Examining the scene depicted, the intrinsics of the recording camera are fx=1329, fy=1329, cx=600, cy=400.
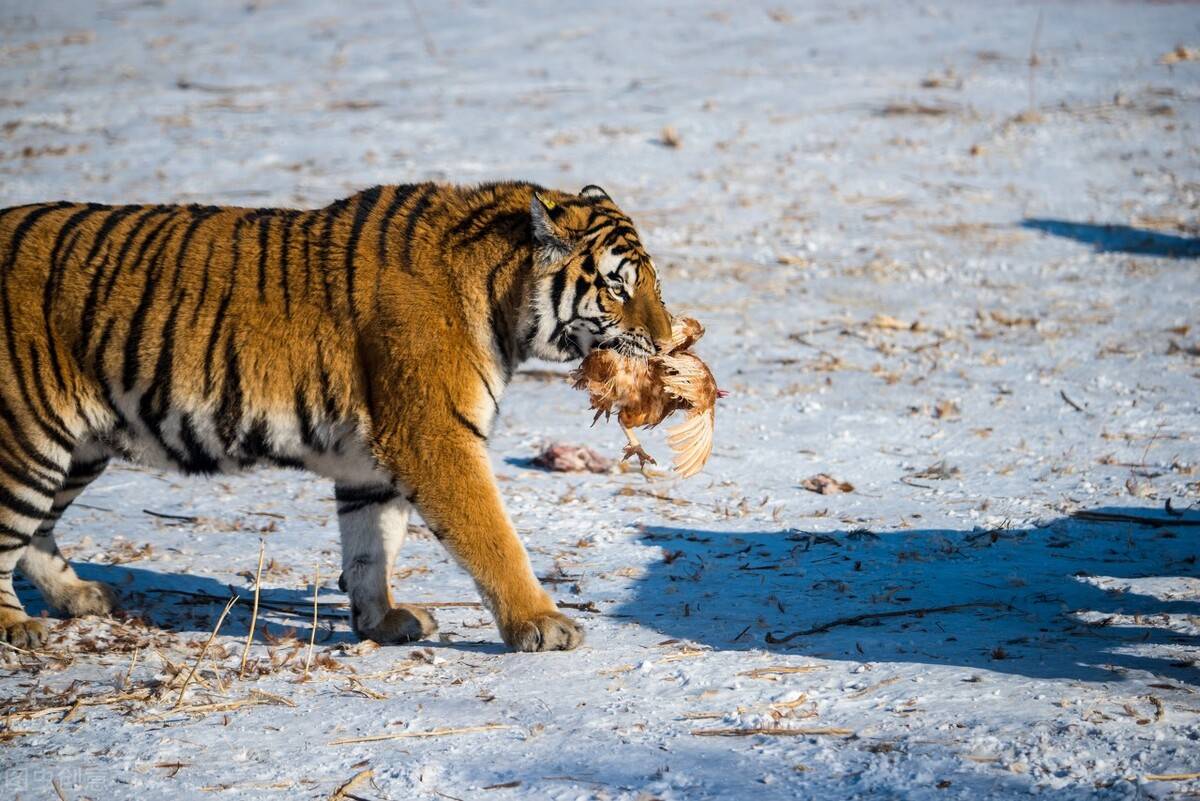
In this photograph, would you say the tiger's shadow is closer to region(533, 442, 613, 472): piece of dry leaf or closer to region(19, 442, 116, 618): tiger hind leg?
region(533, 442, 613, 472): piece of dry leaf

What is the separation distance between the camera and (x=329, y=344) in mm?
4137

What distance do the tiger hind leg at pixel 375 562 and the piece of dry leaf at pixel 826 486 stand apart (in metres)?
1.93

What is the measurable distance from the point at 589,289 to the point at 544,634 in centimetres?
110

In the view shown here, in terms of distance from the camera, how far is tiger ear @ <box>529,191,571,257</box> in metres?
4.15

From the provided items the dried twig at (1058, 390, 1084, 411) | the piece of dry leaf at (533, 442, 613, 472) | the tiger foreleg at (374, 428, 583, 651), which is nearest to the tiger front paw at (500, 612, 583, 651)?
the tiger foreleg at (374, 428, 583, 651)

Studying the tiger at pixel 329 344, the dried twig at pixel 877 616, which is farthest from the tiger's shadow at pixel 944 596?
the tiger at pixel 329 344

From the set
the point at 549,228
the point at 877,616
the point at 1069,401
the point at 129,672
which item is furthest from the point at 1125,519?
the point at 129,672

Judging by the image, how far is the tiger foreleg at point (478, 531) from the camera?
4.02 meters

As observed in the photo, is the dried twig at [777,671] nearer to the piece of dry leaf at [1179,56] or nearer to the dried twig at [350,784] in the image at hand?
the dried twig at [350,784]

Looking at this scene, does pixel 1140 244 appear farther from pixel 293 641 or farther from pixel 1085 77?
pixel 293 641

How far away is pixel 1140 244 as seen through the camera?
9070 mm

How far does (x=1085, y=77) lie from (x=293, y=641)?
10.6 m

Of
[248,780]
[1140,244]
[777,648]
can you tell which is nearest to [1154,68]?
[1140,244]

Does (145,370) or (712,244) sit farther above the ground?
(145,370)
